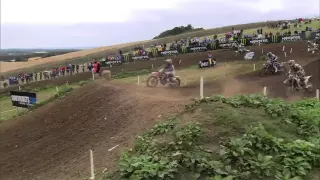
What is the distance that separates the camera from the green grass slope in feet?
22.1

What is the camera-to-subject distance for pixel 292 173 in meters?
6.89

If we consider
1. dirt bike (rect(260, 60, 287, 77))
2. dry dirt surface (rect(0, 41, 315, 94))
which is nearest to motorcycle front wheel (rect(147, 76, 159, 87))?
dirt bike (rect(260, 60, 287, 77))

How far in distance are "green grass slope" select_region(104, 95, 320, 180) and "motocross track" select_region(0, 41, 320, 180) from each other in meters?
1.45

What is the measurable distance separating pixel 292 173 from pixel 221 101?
3245mm

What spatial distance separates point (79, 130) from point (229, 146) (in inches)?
276

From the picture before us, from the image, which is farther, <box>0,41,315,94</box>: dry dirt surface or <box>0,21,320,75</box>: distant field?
<box>0,21,320,75</box>: distant field

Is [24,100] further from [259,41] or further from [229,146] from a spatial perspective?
[259,41]

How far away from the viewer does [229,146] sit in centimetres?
748

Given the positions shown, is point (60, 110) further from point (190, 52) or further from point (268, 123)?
point (190, 52)

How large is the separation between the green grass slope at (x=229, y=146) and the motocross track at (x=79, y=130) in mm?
1453

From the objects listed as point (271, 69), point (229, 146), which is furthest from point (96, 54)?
point (229, 146)

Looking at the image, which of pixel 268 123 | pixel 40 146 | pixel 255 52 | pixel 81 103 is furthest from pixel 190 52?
pixel 268 123

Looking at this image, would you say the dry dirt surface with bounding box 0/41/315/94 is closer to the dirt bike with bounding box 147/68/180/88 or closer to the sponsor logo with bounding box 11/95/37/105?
the sponsor logo with bounding box 11/95/37/105

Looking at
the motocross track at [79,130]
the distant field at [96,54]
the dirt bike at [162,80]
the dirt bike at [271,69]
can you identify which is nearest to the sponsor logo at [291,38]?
the distant field at [96,54]
